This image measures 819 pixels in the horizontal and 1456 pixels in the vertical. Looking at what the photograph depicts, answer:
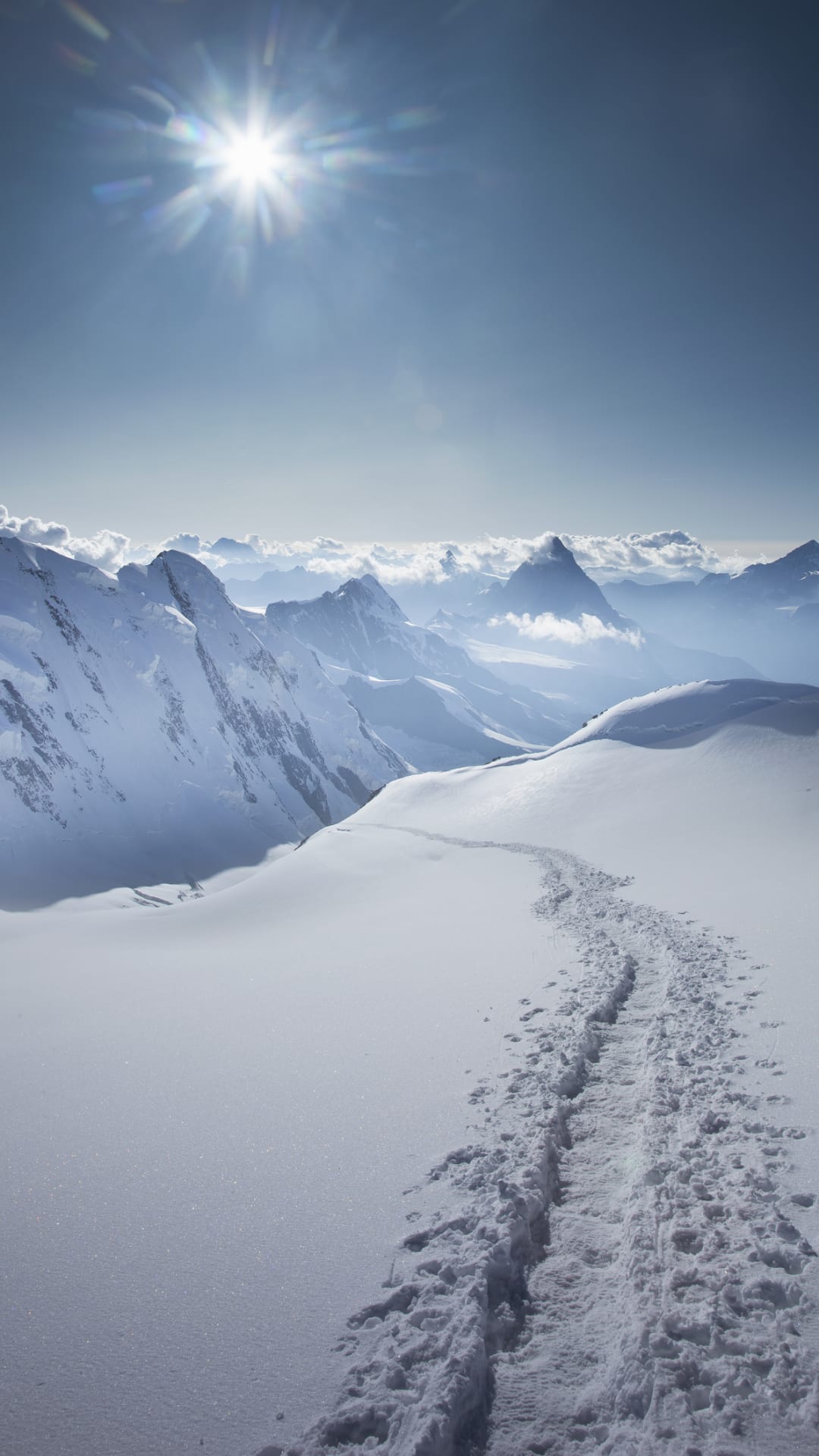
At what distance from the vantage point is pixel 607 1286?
545cm

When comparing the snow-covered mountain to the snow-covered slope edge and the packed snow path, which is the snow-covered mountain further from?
the packed snow path

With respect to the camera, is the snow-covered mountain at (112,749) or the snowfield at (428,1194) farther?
the snow-covered mountain at (112,749)

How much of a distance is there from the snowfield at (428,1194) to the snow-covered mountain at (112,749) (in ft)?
361

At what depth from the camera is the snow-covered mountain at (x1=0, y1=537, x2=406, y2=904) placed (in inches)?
4820

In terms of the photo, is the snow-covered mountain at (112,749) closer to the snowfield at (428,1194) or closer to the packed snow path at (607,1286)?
the snowfield at (428,1194)

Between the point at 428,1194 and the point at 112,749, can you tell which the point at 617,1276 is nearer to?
the point at 428,1194

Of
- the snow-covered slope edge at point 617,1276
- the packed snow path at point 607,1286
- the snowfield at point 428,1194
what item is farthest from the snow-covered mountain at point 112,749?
the packed snow path at point 607,1286

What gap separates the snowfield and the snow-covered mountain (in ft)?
361

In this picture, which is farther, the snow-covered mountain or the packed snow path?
the snow-covered mountain

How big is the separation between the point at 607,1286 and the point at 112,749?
167378 millimetres

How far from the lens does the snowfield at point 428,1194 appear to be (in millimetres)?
4516

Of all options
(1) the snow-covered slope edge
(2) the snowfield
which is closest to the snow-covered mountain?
(2) the snowfield

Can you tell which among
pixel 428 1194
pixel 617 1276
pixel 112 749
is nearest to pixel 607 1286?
pixel 617 1276

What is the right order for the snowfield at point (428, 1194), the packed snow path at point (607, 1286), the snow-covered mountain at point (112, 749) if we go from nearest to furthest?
1. the packed snow path at point (607, 1286)
2. the snowfield at point (428, 1194)
3. the snow-covered mountain at point (112, 749)
